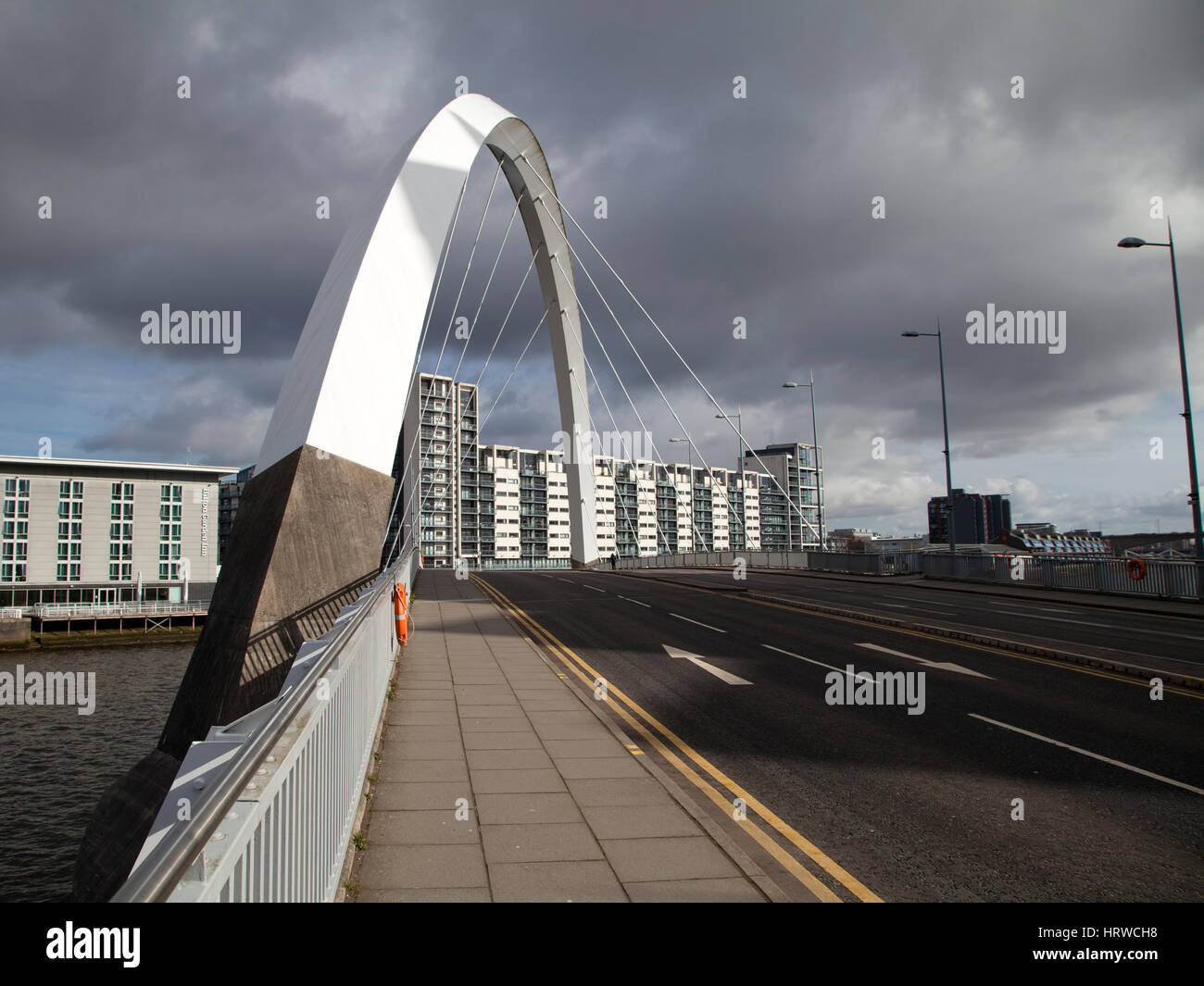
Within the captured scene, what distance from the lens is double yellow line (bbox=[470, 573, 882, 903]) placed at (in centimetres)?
476

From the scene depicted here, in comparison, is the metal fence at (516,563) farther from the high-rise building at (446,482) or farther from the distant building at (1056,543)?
the distant building at (1056,543)

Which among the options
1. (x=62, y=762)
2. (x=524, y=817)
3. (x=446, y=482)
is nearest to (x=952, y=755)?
(x=524, y=817)

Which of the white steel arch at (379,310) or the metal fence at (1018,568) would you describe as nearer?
the white steel arch at (379,310)

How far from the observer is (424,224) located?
18.1 m

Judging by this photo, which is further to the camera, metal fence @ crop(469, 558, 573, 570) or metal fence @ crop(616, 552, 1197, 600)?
metal fence @ crop(469, 558, 573, 570)

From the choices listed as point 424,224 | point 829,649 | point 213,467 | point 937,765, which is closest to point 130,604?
point 213,467

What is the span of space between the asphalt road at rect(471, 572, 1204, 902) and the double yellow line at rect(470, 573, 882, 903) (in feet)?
0.38

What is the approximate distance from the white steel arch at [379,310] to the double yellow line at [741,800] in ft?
20.9

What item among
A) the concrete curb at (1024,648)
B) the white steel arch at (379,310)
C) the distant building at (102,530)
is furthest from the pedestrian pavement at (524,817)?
the distant building at (102,530)

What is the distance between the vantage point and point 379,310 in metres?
15.8

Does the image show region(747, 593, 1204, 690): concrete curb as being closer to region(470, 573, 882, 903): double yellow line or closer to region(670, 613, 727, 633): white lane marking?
region(670, 613, 727, 633): white lane marking

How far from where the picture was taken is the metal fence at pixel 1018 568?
24.0 metres

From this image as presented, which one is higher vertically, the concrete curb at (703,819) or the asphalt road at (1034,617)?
the concrete curb at (703,819)

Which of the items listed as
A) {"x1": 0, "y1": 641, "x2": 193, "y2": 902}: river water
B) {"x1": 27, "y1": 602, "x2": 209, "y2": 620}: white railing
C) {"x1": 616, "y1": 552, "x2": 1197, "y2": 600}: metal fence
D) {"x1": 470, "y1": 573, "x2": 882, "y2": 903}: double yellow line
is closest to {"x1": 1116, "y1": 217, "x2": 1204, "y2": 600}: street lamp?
{"x1": 616, "y1": 552, "x2": 1197, "y2": 600}: metal fence
